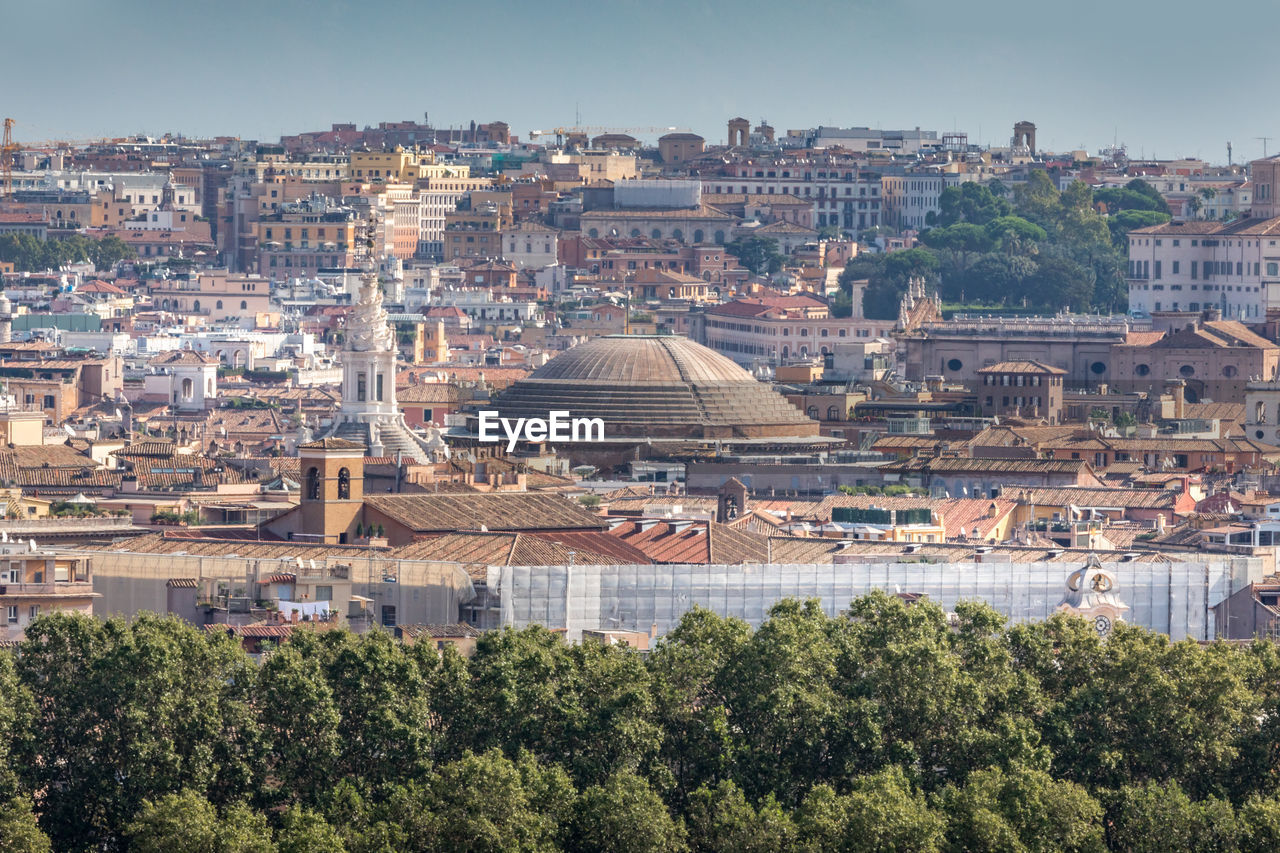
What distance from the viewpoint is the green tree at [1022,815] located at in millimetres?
39312

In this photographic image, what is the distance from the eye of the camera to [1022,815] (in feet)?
131

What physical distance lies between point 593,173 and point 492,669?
15586 centimetres

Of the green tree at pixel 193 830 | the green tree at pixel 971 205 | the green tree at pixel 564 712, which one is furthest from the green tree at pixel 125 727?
the green tree at pixel 971 205

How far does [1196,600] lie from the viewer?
5534 cm

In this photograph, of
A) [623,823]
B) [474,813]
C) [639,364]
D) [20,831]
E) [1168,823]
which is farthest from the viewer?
[639,364]

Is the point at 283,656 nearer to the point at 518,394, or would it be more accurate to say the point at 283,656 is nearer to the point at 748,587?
the point at 748,587

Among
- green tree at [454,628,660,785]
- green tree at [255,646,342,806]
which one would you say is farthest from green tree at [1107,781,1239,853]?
green tree at [255,646,342,806]

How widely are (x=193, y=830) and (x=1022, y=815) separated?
7.00 m

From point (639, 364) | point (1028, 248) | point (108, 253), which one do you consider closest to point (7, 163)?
point (108, 253)

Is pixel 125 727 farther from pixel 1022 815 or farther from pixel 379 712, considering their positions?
pixel 1022 815

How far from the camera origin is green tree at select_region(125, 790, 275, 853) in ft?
124

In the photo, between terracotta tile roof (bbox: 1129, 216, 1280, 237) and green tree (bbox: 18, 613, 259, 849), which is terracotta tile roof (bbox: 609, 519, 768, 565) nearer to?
green tree (bbox: 18, 613, 259, 849)

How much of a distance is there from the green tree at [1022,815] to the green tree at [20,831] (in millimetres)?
7462

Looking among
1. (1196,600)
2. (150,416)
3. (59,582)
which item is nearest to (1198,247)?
(150,416)
